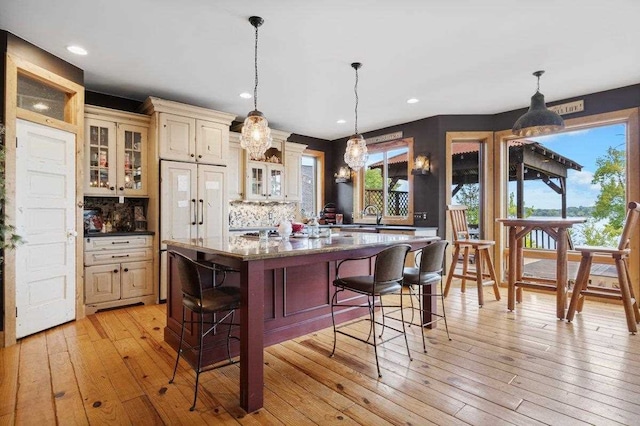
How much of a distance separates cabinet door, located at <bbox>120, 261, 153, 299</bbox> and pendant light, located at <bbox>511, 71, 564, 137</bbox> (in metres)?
4.68

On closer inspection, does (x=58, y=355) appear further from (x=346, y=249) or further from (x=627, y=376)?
(x=627, y=376)

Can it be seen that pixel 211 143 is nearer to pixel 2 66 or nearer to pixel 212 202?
pixel 212 202

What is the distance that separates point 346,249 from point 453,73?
2.67 m

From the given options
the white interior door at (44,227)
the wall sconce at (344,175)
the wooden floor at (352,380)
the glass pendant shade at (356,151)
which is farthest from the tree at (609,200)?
the white interior door at (44,227)

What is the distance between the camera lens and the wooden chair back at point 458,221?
14.8 feet

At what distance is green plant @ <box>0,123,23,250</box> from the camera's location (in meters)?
2.73

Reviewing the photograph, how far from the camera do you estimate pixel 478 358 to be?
2613 mm

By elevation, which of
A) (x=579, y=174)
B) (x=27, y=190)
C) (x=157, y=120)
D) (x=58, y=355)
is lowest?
(x=58, y=355)

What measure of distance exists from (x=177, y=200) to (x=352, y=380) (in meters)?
3.19

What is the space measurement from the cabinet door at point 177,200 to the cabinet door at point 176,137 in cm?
11

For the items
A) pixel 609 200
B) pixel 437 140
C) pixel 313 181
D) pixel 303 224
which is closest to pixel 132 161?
pixel 303 224

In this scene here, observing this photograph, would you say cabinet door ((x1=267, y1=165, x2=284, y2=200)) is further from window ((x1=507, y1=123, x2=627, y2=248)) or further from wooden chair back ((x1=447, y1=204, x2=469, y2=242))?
window ((x1=507, y1=123, x2=627, y2=248))

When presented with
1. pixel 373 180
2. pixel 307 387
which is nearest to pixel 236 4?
pixel 307 387

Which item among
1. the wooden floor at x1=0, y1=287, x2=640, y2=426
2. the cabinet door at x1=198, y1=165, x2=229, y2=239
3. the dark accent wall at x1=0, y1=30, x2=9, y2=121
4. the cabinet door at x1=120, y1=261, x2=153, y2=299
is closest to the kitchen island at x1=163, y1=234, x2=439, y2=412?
the wooden floor at x1=0, y1=287, x2=640, y2=426
